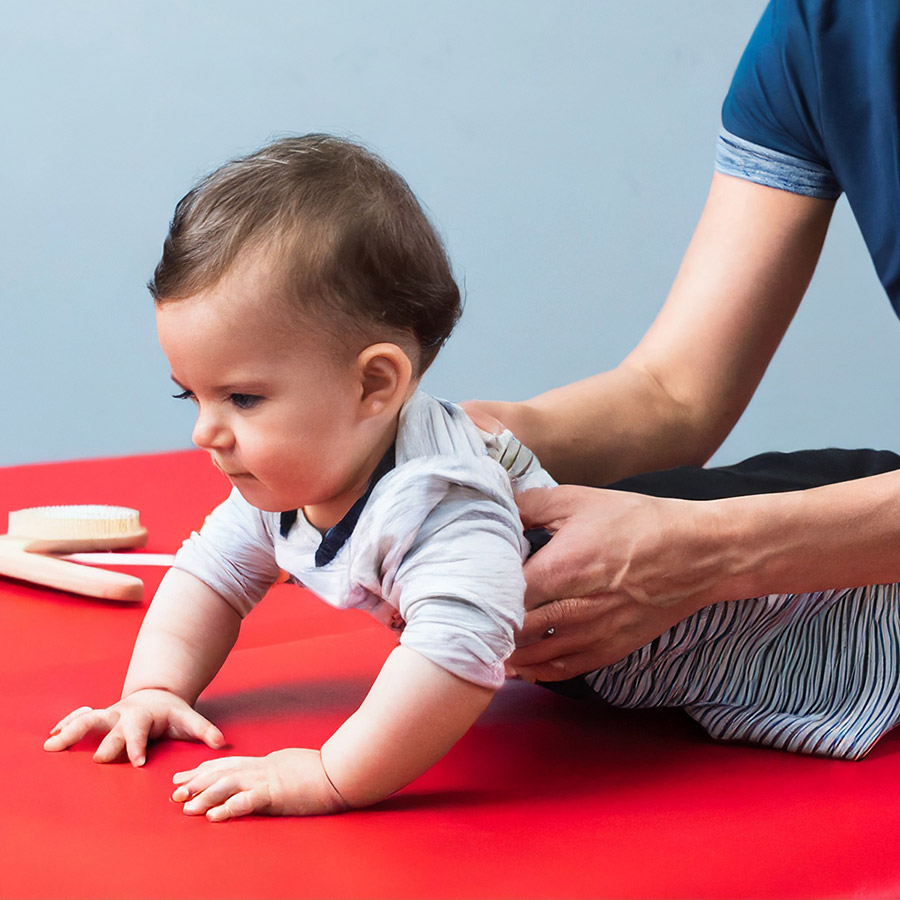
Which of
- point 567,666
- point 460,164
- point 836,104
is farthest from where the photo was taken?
point 460,164

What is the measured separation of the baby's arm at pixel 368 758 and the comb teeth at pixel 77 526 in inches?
18.6

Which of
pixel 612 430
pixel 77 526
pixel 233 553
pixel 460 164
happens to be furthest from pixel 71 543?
pixel 460 164

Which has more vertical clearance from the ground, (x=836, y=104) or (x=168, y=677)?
(x=836, y=104)

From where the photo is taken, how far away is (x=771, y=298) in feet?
3.27

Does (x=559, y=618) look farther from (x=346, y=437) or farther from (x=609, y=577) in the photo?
(x=346, y=437)

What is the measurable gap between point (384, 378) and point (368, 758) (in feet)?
0.60

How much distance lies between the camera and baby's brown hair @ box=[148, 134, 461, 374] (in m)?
0.56

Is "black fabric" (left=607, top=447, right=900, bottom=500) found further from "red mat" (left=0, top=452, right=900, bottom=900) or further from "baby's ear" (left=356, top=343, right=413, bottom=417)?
"baby's ear" (left=356, top=343, right=413, bottom=417)

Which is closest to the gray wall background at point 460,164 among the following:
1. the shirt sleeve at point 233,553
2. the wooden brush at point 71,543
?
the wooden brush at point 71,543

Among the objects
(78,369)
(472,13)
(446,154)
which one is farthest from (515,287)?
(78,369)

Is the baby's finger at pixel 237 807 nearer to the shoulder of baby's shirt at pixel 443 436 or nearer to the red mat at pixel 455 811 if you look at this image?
the red mat at pixel 455 811

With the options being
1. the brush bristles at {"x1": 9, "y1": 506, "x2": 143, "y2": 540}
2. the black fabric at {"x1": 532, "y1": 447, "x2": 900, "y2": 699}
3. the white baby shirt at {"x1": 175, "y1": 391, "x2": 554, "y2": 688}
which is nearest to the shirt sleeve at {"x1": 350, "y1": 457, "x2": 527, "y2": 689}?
the white baby shirt at {"x1": 175, "y1": 391, "x2": 554, "y2": 688}

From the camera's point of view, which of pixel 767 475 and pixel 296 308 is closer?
pixel 296 308

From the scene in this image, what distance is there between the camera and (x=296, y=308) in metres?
0.56
